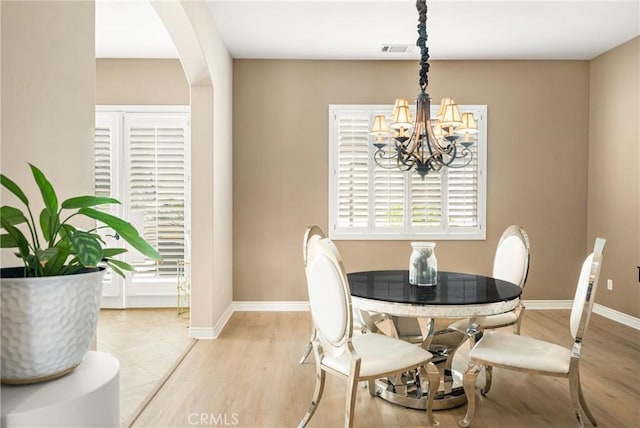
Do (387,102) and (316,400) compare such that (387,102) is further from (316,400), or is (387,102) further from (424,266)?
(316,400)

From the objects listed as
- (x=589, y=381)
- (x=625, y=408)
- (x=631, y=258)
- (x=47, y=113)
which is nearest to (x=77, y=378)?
(x=47, y=113)

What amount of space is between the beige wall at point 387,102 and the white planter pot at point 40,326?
428 cm

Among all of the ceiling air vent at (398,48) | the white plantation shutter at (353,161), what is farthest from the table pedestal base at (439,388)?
the ceiling air vent at (398,48)

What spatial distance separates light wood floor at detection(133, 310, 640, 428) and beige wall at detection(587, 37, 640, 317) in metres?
0.92

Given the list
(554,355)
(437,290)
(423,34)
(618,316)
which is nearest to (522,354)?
(554,355)

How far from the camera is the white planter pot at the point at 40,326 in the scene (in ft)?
2.88

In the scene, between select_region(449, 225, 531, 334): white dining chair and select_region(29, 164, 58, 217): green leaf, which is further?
select_region(449, 225, 531, 334): white dining chair

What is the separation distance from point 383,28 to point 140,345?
3.69m

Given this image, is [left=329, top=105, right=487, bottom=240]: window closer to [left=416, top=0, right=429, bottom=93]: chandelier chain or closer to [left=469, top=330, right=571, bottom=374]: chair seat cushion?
[left=416, top=0, right=429, bottom=93]: chandelier chain

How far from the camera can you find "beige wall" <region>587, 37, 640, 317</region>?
14.9ft

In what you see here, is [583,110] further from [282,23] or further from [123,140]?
[123,140]

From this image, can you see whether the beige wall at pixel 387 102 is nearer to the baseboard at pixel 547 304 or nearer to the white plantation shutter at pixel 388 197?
the baseboard at pixel 547 304

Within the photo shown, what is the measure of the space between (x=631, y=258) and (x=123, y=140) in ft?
18.5

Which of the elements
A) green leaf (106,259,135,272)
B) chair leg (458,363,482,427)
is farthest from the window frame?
green leaf (106,259,135,272)
